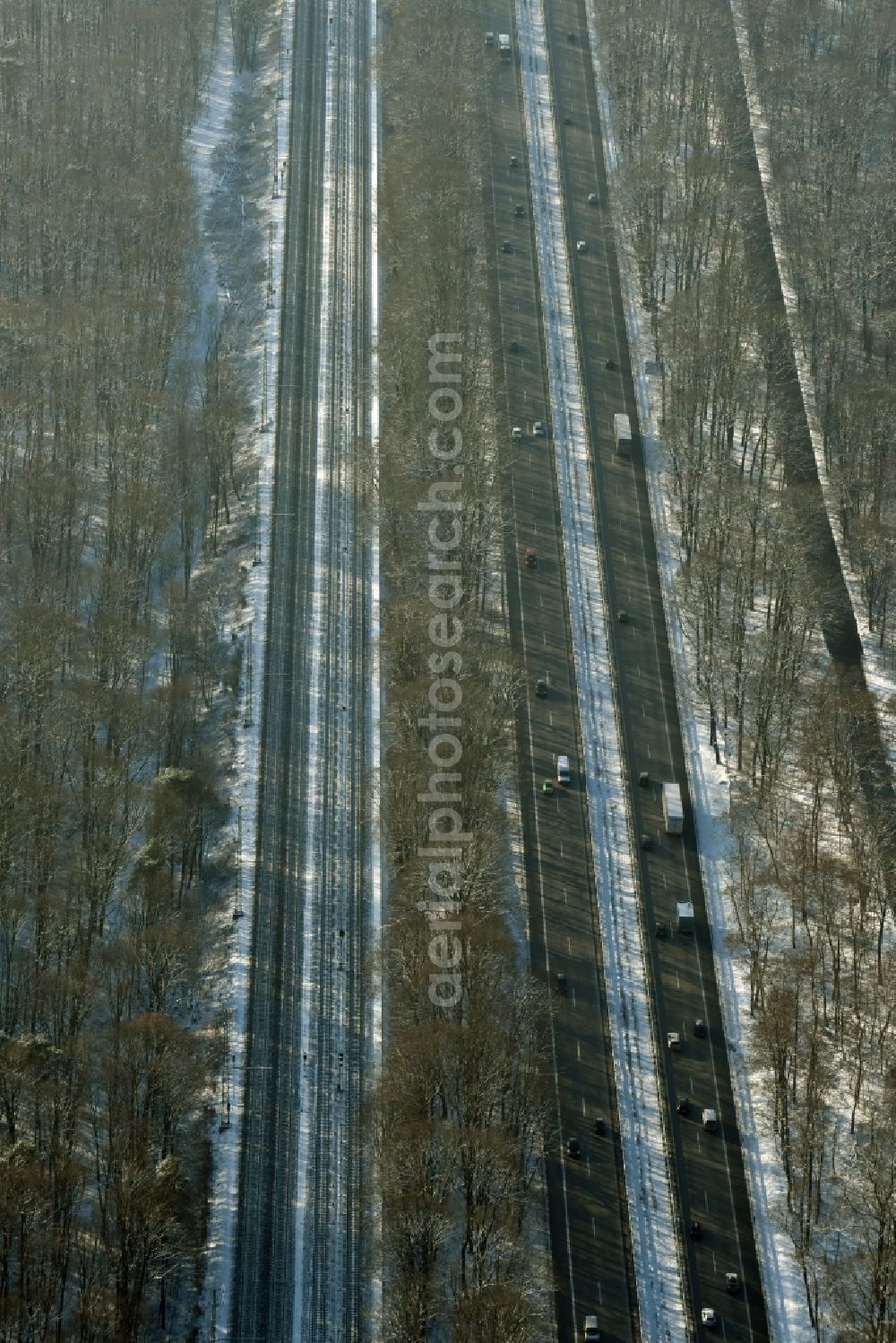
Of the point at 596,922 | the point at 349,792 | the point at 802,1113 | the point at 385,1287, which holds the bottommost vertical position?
the point at 385,1287

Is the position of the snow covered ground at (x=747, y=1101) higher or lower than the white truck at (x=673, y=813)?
lower

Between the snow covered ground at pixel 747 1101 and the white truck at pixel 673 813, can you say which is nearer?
the snow covered ground at pixel 747 1101

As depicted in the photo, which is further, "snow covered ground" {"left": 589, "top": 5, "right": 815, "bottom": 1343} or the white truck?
the white truck

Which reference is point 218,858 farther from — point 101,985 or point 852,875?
point 852,875

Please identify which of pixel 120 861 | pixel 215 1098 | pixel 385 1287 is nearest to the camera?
pixel 385 1287

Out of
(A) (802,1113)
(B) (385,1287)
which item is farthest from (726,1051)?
(B) (385,1287)

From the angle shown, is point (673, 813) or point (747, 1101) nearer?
point (747, 1101)

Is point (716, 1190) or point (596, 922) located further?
point (596, 922)

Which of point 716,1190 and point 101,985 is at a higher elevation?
point 101,985
